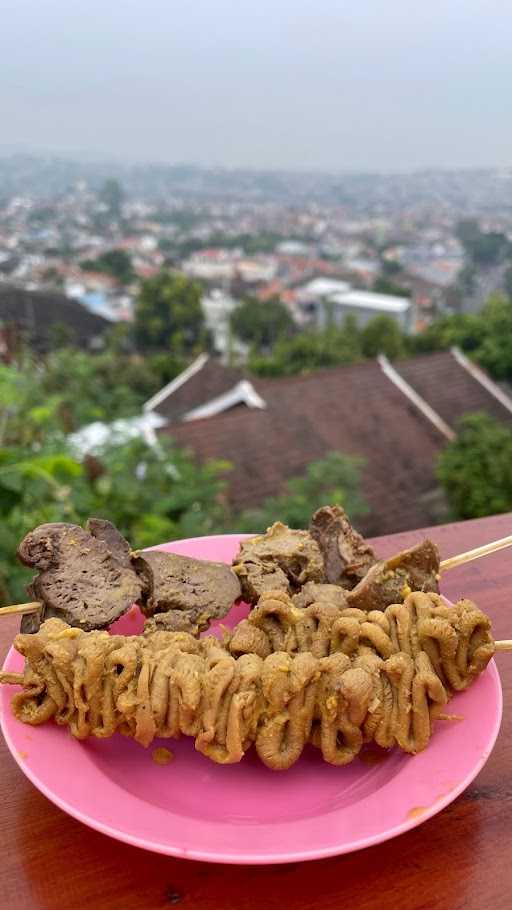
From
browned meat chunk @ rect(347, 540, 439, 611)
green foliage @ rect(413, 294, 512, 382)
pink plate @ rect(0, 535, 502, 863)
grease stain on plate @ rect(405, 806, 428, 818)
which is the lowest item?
green foliage @ rect(413, 294, 512, 382)

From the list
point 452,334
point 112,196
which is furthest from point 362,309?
point 112,196

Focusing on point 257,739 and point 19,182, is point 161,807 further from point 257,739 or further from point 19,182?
point 19,182

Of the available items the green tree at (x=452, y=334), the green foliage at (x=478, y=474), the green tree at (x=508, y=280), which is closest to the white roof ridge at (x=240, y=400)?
the green foliage at (x=478, y=474)

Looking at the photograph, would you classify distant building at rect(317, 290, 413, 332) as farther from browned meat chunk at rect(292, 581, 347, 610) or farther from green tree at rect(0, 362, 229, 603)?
browned meat chunk at rect(292, 581, 347, 610)

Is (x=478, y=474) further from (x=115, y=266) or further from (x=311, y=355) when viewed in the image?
(x=115, y=266)

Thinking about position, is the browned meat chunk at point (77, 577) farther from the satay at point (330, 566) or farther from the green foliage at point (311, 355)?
the green foliage at point (311, 355)

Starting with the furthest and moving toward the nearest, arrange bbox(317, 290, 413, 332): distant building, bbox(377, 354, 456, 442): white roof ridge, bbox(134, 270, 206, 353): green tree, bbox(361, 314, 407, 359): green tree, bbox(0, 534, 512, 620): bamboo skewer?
bbox(134, 270, 206, 353): green tree
bbox(317, 290, 413, 332): distant building
bbox(361, 314, 407, 359): green tree
bbox(377, 354, 456, 442): white roof ridge
bbox(0, 534, 512, 620): bamboo skewer

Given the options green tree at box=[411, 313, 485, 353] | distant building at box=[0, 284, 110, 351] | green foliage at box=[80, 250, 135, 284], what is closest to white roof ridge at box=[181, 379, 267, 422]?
distant building at box=[0, 284, 110, 351]
